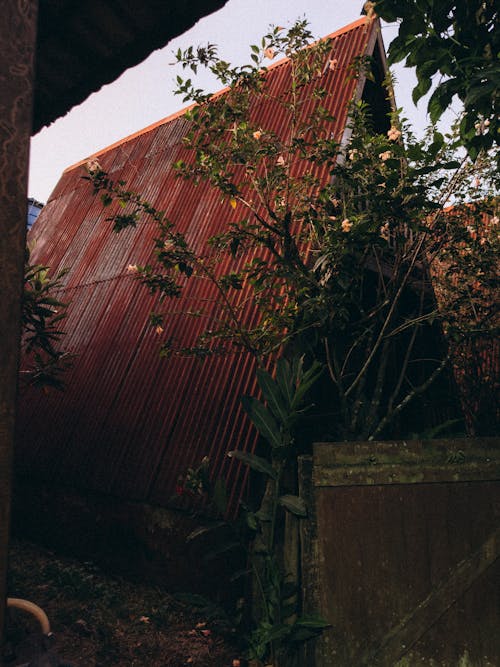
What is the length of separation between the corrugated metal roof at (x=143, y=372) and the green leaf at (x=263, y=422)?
1537 millimetres

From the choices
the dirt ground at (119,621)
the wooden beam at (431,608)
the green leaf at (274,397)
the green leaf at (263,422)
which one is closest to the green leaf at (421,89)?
the green leaf at (274,397)

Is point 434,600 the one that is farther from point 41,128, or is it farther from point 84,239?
point 84,239

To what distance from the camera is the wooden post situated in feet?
4.48

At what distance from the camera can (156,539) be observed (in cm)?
548

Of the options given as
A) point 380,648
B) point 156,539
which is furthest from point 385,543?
point 156,539

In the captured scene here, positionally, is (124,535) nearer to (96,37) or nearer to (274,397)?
(274,397)

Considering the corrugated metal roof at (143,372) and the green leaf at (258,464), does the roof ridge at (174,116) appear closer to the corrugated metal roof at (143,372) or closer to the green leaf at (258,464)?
the corrugated metal roof at (143,372)

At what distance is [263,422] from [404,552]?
52.5 inches

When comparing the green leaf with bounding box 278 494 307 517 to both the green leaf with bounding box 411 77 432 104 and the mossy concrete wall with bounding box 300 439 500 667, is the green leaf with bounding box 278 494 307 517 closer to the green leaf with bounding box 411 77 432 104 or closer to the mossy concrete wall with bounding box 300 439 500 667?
the mossy concrete wall with bounding box 300 439 500 667

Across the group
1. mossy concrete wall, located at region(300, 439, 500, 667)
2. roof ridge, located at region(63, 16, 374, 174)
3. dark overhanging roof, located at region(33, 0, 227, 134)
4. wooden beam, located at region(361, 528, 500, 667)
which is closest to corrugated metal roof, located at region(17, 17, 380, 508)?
roof ridge, located at region(63, 16, 374, 174)

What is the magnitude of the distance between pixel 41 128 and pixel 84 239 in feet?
25.6

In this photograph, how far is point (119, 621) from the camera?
469 centimetres

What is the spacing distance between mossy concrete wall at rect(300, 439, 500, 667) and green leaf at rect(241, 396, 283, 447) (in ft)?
2.43

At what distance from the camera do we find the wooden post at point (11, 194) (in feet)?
4.48
